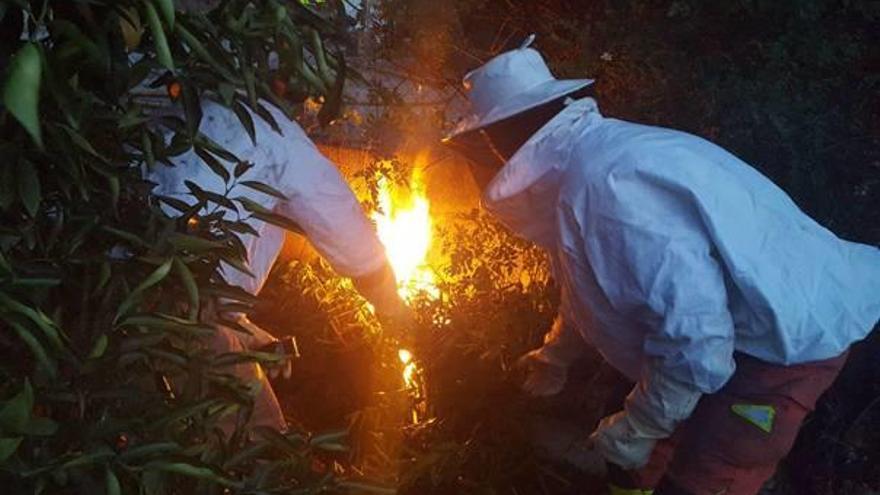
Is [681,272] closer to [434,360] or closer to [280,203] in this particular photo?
[280,203]

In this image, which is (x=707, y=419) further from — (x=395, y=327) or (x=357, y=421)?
(x=357, y=421)

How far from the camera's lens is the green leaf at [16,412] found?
1.44 metres

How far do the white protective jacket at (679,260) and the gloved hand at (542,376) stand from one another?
83 centimetres

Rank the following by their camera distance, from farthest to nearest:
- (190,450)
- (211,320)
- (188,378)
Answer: (211,320) → (188,378) → (190,450)

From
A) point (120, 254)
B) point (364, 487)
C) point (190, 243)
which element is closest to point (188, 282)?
point (190, 243)

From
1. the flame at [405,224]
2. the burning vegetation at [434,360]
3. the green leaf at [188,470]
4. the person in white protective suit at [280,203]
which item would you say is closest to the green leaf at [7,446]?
the green leaf at [188,470]

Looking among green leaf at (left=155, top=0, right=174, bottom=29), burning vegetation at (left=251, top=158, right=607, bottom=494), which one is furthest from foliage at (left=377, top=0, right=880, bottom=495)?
green leaf at (left=155, top=0, right=174, bottom=29)

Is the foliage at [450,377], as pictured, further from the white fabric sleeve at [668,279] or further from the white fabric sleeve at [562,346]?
the white fabric sleeve at [668,279]

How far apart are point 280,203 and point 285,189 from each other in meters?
0.11

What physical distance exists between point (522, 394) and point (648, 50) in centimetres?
172

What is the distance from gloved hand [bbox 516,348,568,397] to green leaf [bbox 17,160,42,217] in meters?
2.65

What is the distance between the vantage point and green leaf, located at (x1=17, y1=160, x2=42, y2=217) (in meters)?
1.44

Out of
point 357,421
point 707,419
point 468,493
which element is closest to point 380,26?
point 357,421

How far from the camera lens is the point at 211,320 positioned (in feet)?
6.71
